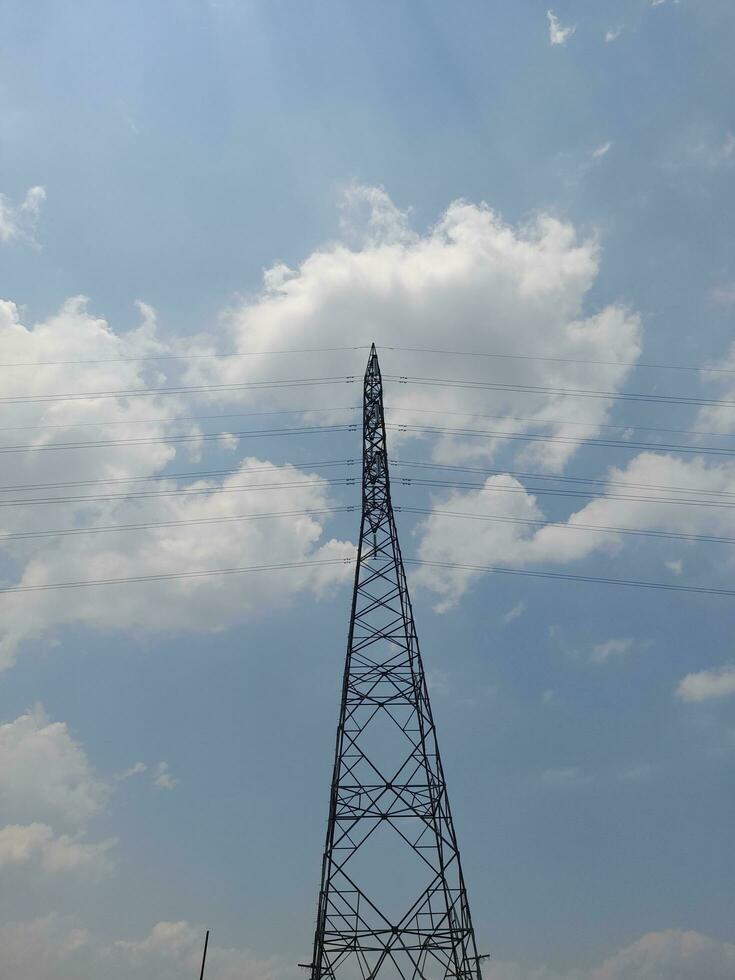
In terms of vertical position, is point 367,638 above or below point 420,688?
above

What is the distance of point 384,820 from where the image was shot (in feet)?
133

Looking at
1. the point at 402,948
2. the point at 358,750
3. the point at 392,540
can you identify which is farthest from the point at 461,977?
the point at 392,540

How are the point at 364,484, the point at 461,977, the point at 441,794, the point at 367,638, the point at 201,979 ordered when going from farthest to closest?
the point at 201,979, the point at 364,484, the point at 367,638, the point at 441,794, the point at 461,977

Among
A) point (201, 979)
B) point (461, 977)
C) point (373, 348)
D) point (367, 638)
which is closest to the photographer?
point (461, 977)

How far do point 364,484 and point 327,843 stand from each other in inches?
737

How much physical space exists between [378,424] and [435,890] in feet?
81.2

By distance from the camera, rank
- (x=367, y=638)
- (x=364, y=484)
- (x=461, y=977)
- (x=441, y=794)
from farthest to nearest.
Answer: (x=364, y=484) → (x=367, y=638) → (x=441, y=794) → (x=461, y=977)

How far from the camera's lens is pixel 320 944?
39.0 m

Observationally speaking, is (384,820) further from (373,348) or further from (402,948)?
(373,348)

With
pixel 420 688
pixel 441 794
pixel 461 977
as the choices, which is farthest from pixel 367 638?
pixel 461 977

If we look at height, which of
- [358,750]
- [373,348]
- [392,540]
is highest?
[373,348]

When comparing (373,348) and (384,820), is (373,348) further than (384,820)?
Yes

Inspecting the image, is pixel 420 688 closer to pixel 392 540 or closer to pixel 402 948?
A: pixel 392 540

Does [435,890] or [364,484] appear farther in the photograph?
[364,484]
